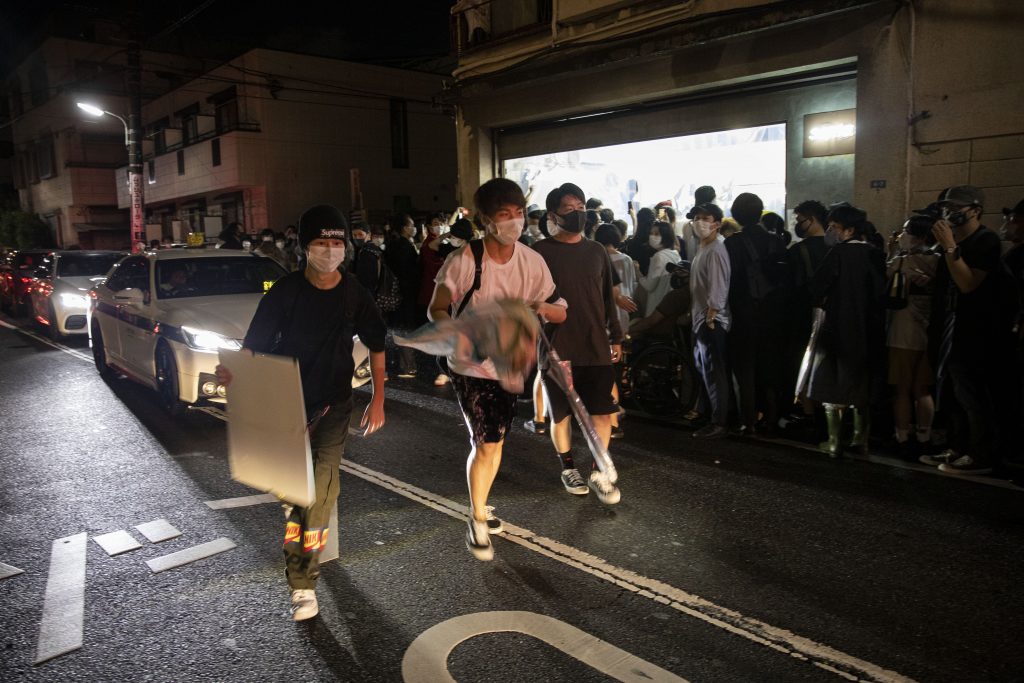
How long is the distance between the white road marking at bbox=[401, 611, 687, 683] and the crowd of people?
64 centimetres

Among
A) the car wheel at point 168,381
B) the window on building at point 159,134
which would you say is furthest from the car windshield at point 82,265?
the window on building at point 159,134

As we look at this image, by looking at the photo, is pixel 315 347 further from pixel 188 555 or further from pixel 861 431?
pixel 861 431

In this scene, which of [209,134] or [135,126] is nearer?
[135,126]

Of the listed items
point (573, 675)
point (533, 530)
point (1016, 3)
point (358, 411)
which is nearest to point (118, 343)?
→ point (358, 411)

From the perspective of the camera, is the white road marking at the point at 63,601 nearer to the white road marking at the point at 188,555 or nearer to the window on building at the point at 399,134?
the white road marking at the point at 188,555

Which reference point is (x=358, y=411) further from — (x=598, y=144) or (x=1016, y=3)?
(x=1016, y=3)

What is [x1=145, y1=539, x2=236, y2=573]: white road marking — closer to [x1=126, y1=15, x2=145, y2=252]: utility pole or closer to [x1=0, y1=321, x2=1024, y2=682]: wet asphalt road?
[x1=0, y1=321, x2=1024, y2=682]: wet asphalt road

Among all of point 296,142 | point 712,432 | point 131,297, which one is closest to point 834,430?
point 712,432

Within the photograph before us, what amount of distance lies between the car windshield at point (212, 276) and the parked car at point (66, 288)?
4.91m

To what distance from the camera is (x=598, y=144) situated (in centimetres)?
1327

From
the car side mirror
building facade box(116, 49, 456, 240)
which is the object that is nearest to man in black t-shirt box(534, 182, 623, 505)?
the car side mirror

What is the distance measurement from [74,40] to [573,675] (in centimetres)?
4563

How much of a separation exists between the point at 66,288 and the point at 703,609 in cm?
1306

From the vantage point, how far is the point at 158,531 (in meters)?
4.64
